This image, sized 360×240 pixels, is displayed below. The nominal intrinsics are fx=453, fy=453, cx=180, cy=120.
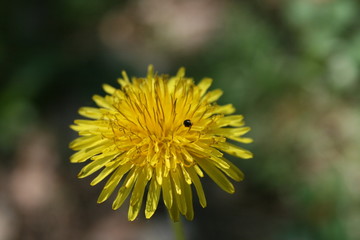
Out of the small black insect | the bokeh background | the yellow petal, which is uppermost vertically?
the bokeh background

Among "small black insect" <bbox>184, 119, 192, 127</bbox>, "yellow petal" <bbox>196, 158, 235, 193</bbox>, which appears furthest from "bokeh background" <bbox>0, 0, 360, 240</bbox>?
"small black insect" <bbox>184, 119, 192, 127</bbox>

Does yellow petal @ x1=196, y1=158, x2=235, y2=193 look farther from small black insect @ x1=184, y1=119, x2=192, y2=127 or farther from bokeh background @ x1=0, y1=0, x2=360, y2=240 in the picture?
bokeh background @ x1=0, y1=0, x2=360, y2=240

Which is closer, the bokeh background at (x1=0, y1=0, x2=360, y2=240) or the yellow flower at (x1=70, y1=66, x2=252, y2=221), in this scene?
the yellow flower at (x1=70, y1=66, x2=252, y2=221)

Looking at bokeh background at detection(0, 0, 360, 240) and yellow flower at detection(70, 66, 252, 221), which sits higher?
bokeh background at detection(0, 0, 360, 240)

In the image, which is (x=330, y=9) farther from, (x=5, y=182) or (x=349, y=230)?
(x=5, y=182)

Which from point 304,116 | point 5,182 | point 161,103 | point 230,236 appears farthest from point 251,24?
point 5,182

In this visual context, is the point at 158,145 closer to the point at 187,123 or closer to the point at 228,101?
the point at 187,123
